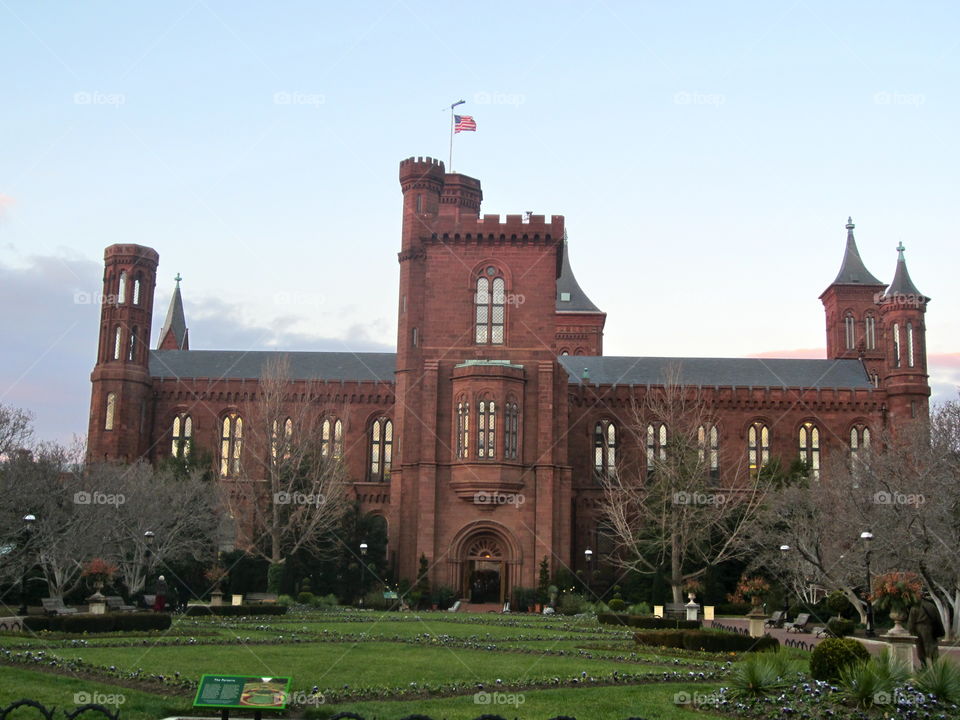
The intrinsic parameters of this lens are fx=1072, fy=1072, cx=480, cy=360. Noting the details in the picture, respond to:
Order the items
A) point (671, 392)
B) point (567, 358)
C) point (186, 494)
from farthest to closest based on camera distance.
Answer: point (567, 358), point (671, 392), point (186, 494)

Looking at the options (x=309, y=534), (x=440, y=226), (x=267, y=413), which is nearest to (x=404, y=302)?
(x=440, y=226)

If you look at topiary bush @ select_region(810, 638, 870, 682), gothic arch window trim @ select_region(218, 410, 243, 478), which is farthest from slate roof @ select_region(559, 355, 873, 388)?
topiary bush @ select_region(810, 638, 870, 682)

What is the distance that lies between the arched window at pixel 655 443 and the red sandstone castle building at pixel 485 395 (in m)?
0.18

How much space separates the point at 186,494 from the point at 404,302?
1561 cm

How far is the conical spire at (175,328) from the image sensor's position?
91081 millimetres

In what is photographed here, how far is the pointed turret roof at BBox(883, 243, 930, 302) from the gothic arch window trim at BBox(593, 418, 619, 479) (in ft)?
61.1

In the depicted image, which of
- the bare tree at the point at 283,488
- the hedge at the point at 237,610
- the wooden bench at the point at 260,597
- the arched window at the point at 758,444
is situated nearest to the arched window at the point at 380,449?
the bare tree at the point at 283,488

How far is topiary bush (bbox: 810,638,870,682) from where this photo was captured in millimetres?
19250

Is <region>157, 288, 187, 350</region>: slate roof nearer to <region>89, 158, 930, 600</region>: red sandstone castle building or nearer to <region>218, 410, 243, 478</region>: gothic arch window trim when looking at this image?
<region>89, 158, 930, 600</region>: red sandstone castle building

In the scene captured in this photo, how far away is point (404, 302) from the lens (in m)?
58.4

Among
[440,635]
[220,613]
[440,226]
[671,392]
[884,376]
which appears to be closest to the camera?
[440,635]

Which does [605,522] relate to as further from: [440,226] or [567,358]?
[440,226]

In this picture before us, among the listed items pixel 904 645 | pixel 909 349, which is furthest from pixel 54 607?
pixel 909 349

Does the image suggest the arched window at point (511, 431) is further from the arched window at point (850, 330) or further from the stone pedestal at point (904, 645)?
the arched window at point (850, 330)
